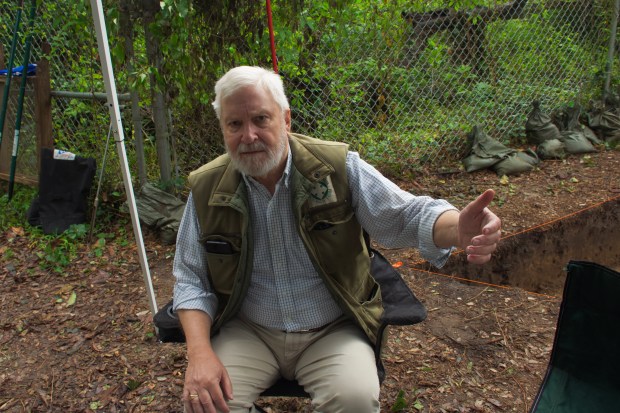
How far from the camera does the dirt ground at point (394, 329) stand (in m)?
2.68

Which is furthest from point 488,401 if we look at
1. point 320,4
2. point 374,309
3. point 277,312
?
point 320,4

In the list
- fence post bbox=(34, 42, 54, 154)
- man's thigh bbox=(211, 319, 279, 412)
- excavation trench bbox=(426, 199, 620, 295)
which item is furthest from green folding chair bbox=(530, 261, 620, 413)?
fence post bbox=(34, 42, 54, 154)

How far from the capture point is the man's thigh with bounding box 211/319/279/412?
1.91m

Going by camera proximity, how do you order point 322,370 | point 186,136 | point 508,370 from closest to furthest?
point 322,370
point 508,370
point 186,136

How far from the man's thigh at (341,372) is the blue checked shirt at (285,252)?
0.31 ft

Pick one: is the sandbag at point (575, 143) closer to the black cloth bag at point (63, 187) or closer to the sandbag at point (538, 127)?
the sandbag at point (538, 127)

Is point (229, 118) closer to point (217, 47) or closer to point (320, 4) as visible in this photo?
point (217, 47)

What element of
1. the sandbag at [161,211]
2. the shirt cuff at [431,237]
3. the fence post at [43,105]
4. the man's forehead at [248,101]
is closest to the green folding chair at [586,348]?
the shirt cuff at [431,237]

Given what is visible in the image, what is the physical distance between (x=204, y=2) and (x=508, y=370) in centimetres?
318

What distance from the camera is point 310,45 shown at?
4.89 metres

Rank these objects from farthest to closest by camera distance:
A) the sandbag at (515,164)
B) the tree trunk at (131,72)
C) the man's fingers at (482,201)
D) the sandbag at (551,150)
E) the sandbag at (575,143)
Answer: the sandbag at (575,143)
the sandbag at (551,150)
the sandbag at (515,164)
the tree trunk at (131,72)
the man's fingers at (482,201)

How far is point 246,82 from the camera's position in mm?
1912

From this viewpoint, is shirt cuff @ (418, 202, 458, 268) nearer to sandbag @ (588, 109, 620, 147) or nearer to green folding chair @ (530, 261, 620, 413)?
green folding chair @ (530, 261, 620, 413)

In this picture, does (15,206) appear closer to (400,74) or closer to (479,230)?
(400,74)
